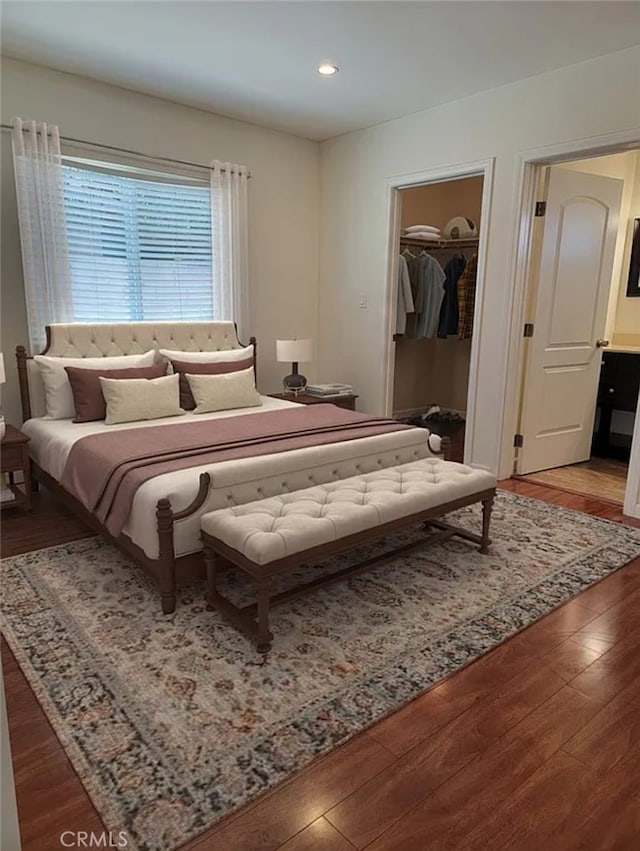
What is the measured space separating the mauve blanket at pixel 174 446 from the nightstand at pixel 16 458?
413 millimetres

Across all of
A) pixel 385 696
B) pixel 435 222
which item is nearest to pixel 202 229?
pixel 435 222

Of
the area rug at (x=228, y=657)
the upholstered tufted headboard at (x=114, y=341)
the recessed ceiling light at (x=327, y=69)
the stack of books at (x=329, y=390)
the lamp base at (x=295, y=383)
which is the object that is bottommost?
the area rug at (x=228, y=657)

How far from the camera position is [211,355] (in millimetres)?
4277

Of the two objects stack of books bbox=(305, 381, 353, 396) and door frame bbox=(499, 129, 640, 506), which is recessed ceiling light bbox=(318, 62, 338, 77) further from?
stack of books bbox=(305, 381, 353, 396)

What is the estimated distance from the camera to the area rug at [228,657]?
160cm

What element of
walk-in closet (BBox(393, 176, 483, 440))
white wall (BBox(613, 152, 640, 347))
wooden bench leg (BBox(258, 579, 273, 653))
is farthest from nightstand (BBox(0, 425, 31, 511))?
white wall (BBox(613, 152, 640, 347))

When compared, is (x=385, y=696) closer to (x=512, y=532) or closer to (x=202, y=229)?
(x=512, y=532)

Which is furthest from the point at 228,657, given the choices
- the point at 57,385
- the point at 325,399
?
the point at 325,399

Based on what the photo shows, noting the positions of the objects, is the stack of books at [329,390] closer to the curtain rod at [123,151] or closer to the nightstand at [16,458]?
the curtain rod at [123,151]

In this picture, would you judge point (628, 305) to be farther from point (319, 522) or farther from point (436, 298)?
point (319, 522)

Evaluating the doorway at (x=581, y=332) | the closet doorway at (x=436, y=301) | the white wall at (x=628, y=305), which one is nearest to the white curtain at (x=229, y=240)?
the closet doorway at (x=436, y=301)

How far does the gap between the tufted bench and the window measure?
2416mm

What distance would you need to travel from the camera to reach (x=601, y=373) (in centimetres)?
483

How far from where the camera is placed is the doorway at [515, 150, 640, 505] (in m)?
4.10
